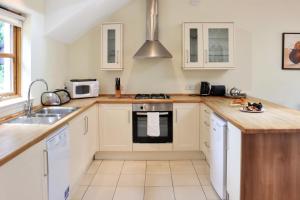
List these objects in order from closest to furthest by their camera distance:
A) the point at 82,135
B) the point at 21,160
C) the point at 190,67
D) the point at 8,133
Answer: the point at 21,160 → the point at 8,133 → the point at 82,135 → the point at 190,67

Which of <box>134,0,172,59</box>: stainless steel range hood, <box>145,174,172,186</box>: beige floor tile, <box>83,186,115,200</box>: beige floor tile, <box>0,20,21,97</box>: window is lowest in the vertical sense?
<box>83,186,115,200</box>: beige floor tile

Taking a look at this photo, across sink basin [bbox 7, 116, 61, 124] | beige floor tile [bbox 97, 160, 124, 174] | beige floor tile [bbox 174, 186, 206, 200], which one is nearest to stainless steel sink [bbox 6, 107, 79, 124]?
sink basin [bbox 7, 116, 61, 124]

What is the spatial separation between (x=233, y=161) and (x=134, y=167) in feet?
6.02

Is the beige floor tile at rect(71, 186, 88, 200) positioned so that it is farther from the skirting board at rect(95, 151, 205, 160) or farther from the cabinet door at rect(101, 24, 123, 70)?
the cabinet door at rect(101, 24, 123, 70)

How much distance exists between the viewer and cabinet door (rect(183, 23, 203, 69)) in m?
4.58

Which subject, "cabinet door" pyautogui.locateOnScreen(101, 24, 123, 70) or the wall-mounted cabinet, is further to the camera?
"cabinet door" pyautogui.locateOnScreen(101, 24, 123, 70)

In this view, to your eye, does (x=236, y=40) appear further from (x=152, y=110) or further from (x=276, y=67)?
(x=152, y=110)

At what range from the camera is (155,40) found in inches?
185

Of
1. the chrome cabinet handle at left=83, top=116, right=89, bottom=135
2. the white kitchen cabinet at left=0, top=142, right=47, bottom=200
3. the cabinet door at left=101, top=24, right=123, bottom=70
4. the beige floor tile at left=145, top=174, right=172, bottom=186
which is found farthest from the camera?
the cabinet door at left=101, top=24, right=123, bottom=70

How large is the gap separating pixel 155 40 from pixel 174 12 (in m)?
0.58

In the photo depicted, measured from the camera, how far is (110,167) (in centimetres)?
417

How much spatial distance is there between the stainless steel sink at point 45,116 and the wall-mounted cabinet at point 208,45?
1993 millimetres

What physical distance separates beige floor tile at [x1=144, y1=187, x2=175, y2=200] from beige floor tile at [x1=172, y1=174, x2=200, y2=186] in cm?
20

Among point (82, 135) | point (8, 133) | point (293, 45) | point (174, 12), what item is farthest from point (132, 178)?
point (293, 45)
